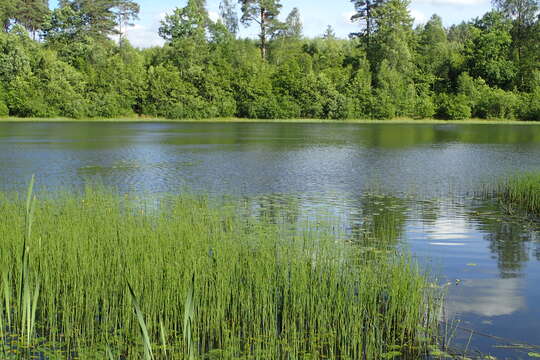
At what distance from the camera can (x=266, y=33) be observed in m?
87.8

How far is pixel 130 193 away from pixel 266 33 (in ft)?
247

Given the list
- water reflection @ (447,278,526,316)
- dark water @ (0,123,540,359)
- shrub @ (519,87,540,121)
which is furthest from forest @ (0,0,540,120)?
water reflection @ (447,278,526,316)

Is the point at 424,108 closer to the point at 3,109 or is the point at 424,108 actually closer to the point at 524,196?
the point at 3,109

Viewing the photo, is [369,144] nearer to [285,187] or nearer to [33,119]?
[285,187]

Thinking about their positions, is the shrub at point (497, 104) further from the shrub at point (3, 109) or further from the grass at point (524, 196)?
the grass at point (524, 196)

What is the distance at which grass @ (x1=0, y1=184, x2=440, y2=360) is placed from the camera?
18.2 feet

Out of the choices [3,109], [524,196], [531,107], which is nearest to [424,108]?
[531,107]

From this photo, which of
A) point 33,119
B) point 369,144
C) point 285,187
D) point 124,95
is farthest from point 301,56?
point 285,187

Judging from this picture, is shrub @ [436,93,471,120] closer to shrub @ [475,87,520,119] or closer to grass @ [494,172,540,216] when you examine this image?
shrub @ [475,87,520,119]

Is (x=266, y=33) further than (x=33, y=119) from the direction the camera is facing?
Yes

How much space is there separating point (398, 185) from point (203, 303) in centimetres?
1323

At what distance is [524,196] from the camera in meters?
14.3

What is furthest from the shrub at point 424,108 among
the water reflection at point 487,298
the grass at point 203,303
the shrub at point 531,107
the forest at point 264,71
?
the grass at point 203,303

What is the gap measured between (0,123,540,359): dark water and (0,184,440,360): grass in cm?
92
